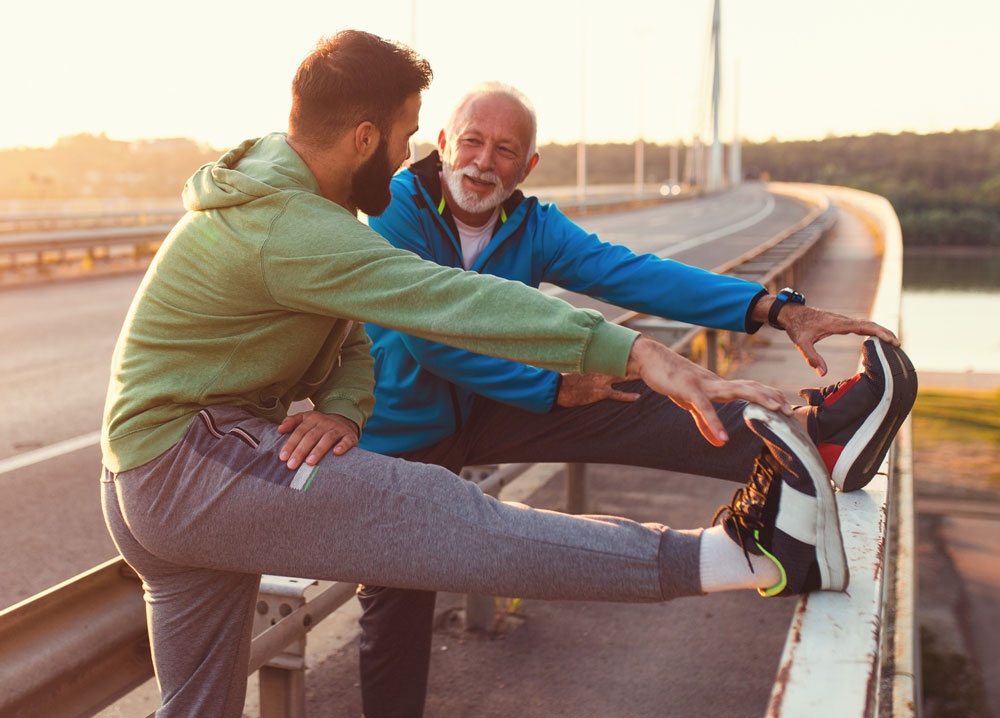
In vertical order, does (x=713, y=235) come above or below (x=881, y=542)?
below

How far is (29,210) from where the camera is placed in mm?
30250

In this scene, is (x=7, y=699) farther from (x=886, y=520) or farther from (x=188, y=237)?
(x=886, y=520)

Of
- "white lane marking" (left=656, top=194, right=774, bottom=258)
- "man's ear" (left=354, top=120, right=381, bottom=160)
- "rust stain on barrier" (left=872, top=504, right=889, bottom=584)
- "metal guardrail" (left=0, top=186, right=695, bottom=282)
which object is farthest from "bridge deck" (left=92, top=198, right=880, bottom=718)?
"metal guardrail" (left=0, top=186, right=695, bottom=282)

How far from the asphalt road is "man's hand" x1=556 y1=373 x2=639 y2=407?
2.90 meters

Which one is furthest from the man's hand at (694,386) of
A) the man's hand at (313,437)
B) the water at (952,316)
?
the water at (952,316)

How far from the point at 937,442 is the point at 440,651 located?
1428 cm

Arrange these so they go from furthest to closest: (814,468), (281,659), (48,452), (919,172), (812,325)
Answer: (919,172), (48,452), (812,325), (281,659), (814,468)

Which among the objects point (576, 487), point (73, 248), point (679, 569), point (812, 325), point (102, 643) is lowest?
point (576, 487)

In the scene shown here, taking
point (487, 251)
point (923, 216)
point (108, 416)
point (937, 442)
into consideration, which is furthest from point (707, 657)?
point (923, 216)

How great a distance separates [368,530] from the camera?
1988mm

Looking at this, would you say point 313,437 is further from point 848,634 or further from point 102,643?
point 848,634

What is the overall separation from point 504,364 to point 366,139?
3.40 feet

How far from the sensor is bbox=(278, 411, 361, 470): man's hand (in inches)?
79.3

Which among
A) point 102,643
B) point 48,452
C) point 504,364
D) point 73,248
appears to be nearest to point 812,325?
point 504,364
